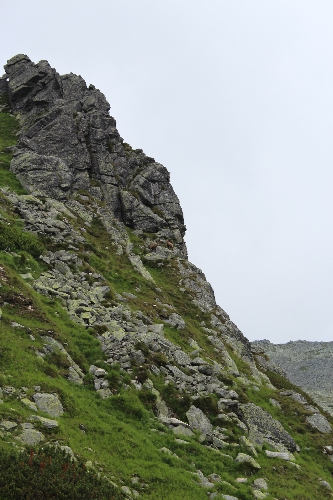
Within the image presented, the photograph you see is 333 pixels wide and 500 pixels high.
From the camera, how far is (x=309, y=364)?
374 feet

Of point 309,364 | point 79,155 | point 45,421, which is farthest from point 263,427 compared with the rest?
point 309,364

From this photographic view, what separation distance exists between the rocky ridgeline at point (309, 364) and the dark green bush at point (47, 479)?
73407 millimetres

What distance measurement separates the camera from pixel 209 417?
26.8 meters

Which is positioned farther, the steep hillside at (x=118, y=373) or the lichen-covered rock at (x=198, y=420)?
the lichen-covered rock at (x=198, y=420)

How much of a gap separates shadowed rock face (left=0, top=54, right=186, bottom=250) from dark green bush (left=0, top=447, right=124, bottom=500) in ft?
150

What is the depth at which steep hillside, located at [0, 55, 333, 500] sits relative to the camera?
17.3 m

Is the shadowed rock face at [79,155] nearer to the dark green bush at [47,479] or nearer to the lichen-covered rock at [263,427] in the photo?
the lichen-covered rock at [263,427]

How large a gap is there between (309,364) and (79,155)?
86550mm

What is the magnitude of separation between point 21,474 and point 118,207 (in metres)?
57.7

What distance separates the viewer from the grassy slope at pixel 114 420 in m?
17.7

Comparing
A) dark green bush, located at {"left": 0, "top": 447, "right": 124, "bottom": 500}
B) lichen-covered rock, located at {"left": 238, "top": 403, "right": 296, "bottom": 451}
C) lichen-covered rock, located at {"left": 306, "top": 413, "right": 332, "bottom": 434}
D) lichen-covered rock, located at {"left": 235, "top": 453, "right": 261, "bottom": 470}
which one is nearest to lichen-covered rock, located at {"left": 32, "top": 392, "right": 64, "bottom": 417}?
dark green bush, located at {"left": 0, "top": 447, "right": 124, "bottom": 500}

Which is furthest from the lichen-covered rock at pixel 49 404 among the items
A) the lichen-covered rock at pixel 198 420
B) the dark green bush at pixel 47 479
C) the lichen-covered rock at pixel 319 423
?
the lichen-covered rock at pixel 319 423

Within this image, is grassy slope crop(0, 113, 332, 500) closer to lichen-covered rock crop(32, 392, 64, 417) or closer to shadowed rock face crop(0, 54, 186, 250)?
lichen-covered rock crop(32, 392, 64, 417)

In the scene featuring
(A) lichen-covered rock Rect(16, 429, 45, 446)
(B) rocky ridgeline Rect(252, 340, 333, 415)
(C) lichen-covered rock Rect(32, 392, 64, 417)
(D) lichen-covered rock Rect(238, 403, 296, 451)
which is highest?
(B) rocky ridgeline Rect(252, 340, 333, 415)
